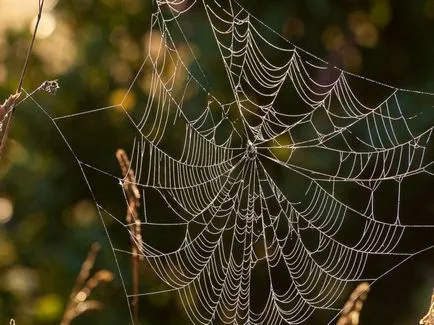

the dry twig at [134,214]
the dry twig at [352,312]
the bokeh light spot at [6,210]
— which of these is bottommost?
the bokeh light spot at [6,210]

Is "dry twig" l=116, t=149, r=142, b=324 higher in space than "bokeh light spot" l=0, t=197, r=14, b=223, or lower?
higher

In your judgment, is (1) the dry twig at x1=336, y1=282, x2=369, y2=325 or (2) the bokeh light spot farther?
(2) the bokeh light spot

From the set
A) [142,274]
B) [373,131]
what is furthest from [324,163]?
[142,274]

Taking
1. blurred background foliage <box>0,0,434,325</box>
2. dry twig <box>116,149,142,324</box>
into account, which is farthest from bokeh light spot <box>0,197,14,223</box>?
dry twig <box>116,149,142,324</box>

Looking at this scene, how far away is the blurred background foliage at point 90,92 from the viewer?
385 cm

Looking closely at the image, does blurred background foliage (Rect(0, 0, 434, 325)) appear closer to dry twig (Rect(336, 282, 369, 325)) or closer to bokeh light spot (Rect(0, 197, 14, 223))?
bokeh light spot (Rect(0, 197, 14, 223))

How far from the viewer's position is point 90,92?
4.01 m

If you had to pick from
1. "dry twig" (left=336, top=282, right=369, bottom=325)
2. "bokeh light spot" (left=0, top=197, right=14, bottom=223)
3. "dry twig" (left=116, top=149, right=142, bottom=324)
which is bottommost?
"bokeh light spot" (left=0, top=197, right=14, bottom=223)

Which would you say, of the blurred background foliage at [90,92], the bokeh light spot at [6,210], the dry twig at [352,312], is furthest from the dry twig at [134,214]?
the bokeh light spot at [6,210]

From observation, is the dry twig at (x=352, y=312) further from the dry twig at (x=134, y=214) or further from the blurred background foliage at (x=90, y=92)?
the blurred background foliage at (x=90, y=92)

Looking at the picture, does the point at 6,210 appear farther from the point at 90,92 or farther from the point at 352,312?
the point at 352,312

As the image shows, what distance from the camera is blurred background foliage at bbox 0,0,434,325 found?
3854 mm

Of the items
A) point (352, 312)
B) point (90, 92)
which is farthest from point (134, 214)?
point (90, 92)

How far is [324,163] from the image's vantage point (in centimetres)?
361
